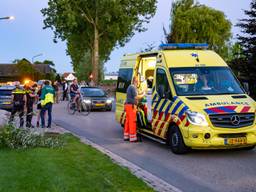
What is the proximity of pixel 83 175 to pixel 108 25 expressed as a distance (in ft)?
149

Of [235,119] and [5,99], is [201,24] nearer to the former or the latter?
[5,99]

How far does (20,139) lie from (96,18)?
42305 mm

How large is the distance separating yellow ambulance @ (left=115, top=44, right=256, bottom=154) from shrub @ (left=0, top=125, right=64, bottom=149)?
2.89 meters

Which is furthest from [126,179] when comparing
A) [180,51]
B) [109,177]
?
[180,51]

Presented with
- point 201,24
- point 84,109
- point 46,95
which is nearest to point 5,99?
point 84,109

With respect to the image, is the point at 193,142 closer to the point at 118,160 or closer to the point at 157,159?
the point at 157,159

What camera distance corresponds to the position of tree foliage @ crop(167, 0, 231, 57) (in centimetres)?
4419

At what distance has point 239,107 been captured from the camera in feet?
36.3

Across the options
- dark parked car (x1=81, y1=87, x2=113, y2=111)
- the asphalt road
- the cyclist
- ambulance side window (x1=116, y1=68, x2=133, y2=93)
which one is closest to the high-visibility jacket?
ambulance side window (x1=116, y1=68, x2=133, y2=93)

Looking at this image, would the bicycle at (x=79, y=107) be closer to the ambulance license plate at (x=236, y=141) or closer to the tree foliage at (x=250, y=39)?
the tree foliage at (x=250, y=39)

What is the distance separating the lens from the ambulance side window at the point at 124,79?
15.3 m

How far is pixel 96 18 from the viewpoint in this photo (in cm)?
5238

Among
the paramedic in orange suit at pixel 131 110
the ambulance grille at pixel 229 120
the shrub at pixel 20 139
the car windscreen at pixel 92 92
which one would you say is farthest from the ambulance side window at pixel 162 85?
the car windscreen at pixel 92 92

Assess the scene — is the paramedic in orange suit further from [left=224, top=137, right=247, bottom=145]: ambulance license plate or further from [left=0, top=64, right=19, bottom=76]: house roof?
[left=0, top=64, right=19, bottom=76]: house roof
